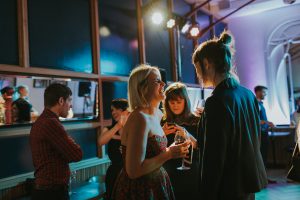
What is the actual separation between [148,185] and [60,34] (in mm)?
2012

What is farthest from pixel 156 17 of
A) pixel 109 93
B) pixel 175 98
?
pixel 175 98

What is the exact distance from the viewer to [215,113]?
135cm

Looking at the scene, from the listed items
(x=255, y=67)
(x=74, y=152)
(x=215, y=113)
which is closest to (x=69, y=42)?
(x=74, y=152)

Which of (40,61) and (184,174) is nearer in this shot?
(184,174)

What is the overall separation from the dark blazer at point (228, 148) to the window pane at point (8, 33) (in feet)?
5.84

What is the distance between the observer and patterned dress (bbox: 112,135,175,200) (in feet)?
5.03

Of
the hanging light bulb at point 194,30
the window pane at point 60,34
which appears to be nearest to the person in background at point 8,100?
the window pane at point 60,34

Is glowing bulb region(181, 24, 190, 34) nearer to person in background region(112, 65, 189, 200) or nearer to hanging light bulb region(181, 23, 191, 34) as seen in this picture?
hanging light bulb region(181, 23, 191, 34)

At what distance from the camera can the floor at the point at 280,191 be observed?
446cm

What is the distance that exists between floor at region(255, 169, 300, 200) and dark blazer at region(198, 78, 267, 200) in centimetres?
343

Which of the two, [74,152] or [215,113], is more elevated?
[215,113]

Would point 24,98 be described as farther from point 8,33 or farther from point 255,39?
point 255,39

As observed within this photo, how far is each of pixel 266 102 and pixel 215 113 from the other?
6.11 meters

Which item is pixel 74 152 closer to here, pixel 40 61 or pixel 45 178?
pixel 45 178
